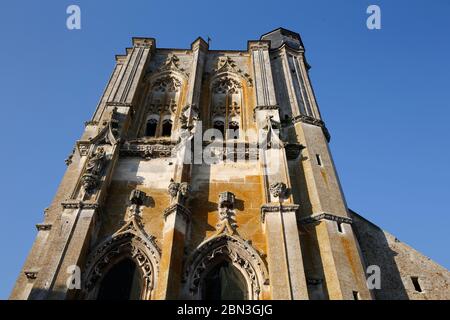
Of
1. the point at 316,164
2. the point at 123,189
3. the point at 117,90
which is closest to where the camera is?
the point at 123,189

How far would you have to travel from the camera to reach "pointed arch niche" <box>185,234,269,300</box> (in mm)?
12516

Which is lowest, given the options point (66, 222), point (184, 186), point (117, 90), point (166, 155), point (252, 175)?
point (66, 222)

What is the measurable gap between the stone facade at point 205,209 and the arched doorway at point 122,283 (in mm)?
87

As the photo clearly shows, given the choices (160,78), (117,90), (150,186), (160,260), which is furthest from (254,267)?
(160,78)

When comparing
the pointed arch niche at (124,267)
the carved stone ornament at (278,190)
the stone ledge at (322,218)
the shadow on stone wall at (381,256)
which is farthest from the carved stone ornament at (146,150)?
the shadow on stone wall at (381,256)

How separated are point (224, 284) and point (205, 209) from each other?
2.63 metres

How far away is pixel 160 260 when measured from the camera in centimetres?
1285

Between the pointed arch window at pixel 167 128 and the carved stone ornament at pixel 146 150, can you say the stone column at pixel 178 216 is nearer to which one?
the carved stone ornament at pixel 146 150

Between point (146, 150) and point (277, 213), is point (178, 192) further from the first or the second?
point (146, 150)

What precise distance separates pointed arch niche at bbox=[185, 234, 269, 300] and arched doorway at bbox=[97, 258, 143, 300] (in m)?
1.43

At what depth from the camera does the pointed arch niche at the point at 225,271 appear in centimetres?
1252
